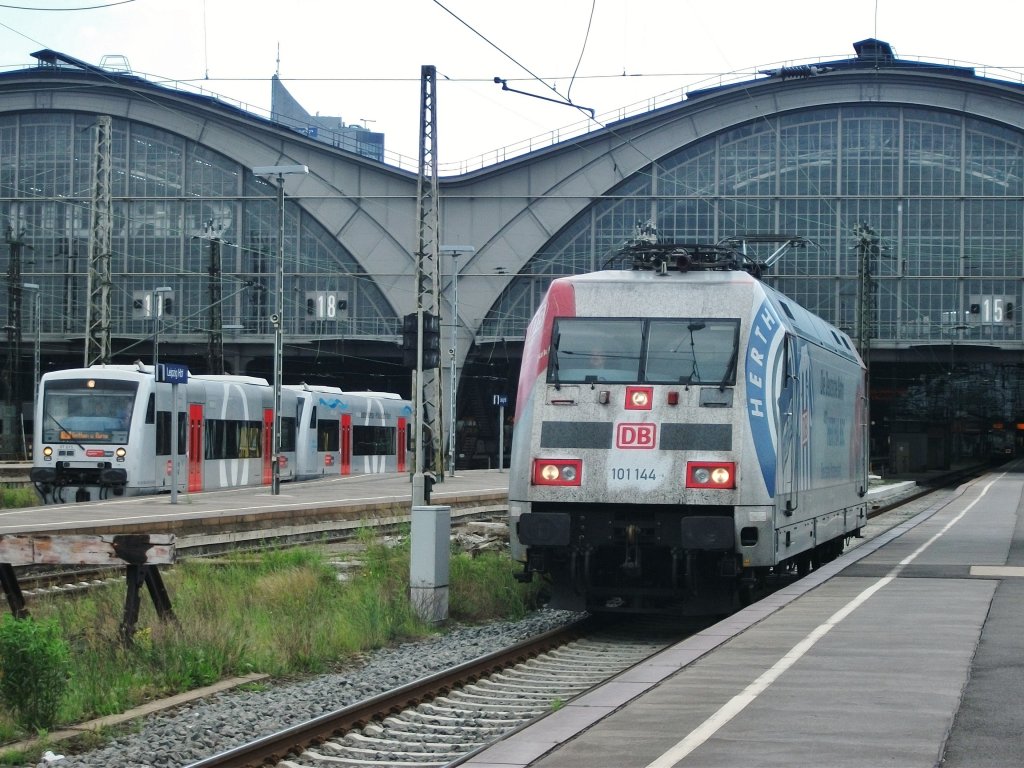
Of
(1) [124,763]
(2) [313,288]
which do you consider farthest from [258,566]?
(2) [313,288]

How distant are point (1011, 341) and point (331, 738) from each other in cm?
6495

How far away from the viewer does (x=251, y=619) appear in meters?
14.4

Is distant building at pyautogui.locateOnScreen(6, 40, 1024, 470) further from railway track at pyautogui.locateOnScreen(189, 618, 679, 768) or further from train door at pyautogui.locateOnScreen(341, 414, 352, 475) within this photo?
railway track at pyautogui.locateOnScreen(189, 618, 679, 768)

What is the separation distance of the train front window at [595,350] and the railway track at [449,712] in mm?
2657

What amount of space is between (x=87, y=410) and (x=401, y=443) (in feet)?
79.9

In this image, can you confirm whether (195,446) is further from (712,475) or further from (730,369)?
(712,475)

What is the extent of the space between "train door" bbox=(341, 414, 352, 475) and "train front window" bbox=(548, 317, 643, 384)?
34.9 m

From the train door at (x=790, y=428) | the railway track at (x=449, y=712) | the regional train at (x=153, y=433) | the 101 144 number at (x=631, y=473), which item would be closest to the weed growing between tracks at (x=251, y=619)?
the railway track at (x=449, y=712)

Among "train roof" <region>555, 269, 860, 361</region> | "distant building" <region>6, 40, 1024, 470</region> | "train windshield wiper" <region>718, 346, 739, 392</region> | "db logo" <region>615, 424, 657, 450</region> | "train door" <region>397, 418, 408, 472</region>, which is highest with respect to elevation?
"distant building" <region>6, 40, 1024, 470</region>

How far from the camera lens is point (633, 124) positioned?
7175 cm

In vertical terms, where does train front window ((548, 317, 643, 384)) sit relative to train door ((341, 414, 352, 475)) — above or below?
above

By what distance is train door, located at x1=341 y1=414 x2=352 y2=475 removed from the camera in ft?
163

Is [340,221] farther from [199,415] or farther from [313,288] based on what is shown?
[199,415]

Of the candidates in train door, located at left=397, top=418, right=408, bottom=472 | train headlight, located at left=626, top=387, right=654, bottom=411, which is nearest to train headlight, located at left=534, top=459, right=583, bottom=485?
train headlight, located at left=626, top=387, right=654, bottom=411
